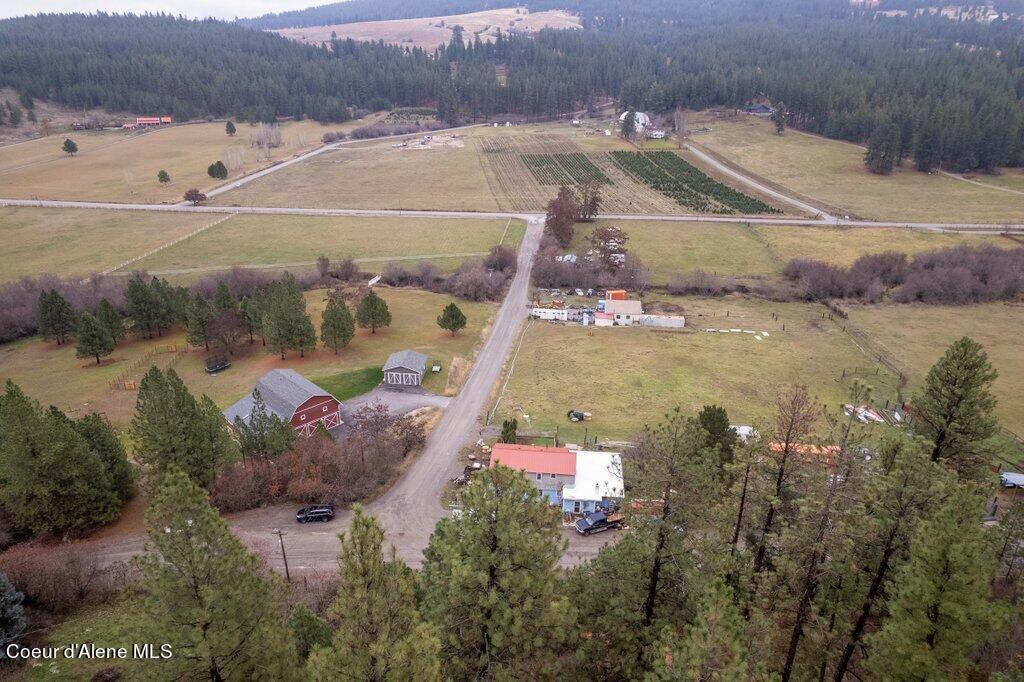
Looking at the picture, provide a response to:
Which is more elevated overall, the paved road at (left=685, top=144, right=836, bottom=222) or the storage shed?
the paved road at (left=685, top=144, right=836, bottom=222)

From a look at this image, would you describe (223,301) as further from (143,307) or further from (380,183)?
(380,183)

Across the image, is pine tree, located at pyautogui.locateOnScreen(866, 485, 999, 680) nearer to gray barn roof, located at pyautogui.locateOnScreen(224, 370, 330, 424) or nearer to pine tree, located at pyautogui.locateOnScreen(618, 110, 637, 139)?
gray barn roof, located at pyautogui.locateOnScreen(224, 370, 330, 424)

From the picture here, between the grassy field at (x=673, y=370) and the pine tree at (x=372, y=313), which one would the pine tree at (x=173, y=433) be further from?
the pine tree at (x=372, y=313)

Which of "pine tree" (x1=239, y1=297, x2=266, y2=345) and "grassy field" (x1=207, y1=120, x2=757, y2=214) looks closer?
"pine tree" (x1=239, y1=297, x2=266, y2=345)

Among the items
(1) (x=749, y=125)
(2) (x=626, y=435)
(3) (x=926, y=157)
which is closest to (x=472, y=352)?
(2) (x=626, y=435)

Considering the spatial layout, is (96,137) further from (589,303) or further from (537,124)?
(589,303)

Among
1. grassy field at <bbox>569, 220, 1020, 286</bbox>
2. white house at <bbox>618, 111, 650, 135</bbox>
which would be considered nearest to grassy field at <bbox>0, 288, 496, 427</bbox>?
grassy field at <bbox>569, 220, 1020, 286</bbox>
